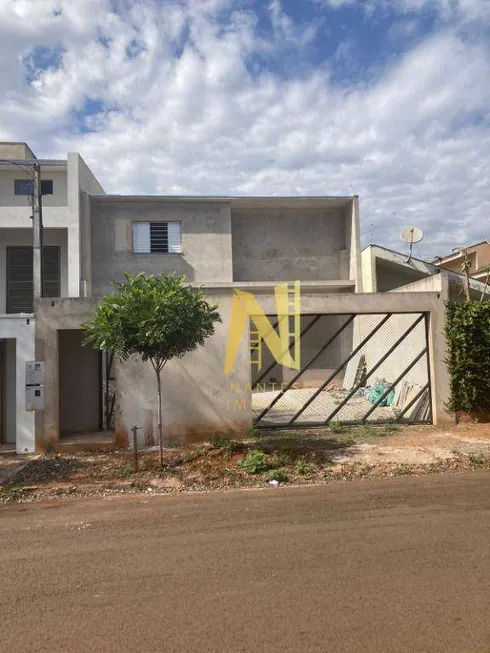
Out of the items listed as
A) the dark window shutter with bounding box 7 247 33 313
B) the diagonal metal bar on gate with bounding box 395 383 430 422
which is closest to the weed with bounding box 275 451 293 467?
the diagonal metal bar on gate with bounding box 395 383 430 422

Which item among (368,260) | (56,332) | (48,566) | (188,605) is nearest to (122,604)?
(188,605)

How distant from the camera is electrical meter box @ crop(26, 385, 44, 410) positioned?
30.2ft

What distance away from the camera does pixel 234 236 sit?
58.9 ft

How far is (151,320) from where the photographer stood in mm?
7332

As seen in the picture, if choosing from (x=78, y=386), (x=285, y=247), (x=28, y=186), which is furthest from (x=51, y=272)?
(x=285, y=247)

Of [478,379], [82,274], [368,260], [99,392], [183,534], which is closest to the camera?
[183,534]

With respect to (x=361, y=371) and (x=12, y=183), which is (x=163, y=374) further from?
(x=12, y=183)

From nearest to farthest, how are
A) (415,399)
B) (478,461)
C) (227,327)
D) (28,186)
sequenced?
(478,461), (227,327), (415,399), (28,186)

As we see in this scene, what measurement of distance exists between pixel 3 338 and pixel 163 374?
313 cm

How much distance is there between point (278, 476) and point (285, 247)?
39.0 feet

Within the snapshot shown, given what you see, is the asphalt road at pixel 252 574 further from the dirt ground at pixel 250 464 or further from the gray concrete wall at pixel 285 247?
the gray concrete wall at pixel 285 247

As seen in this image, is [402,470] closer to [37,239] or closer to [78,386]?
[78,386]

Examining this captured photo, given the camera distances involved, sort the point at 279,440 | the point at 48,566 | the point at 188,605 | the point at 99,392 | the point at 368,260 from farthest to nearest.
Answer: the point at 368,260
the point at 99,392
the point at 279,440
the point at 48,566
the point at 188,605

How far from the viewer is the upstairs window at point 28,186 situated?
1630cm
